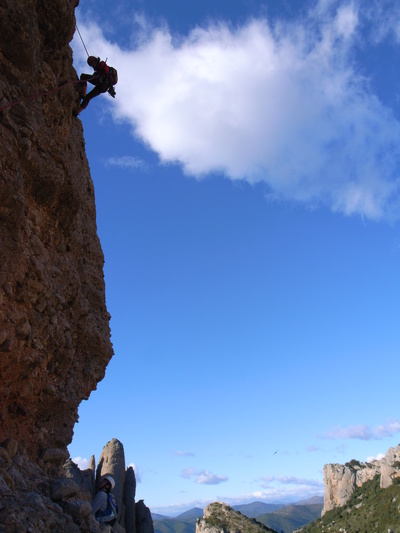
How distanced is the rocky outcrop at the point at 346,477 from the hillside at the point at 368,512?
187 centimetres

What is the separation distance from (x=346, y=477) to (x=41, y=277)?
10953 centimetres

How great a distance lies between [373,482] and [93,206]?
101007mm

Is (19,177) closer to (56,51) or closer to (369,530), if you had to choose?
(56,51)

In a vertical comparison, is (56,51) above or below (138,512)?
above

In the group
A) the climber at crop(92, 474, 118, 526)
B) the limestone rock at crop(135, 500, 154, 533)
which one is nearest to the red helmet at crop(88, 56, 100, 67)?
the climber at crop(92, 474, 118, 526)

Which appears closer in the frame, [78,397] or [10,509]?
[10,509]

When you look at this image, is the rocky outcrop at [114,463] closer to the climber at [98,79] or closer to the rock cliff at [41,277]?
the rock cliff at [41,277]

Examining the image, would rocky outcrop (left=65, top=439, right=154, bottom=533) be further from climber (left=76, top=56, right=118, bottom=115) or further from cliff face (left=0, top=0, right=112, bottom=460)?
climber (left=76, top=56, right=118, bottom=115)

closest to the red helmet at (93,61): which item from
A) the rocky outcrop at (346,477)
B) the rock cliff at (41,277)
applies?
the rock cliff at (41,277)

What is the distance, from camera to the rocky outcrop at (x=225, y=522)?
58.8m

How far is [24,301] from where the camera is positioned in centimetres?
638

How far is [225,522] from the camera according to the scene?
61.8 meters

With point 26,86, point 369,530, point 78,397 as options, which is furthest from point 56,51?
point 369,530

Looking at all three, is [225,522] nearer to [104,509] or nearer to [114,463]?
[114,463]
